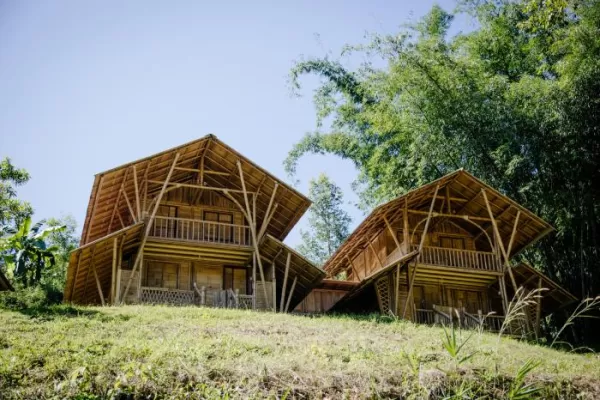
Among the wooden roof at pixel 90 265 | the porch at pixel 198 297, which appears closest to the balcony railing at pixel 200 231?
the wooden roof at pixel 90 265

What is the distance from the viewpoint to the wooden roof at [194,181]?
19797 mm

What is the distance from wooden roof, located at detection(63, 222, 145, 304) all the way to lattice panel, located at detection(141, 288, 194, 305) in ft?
5.24

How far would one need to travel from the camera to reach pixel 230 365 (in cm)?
933

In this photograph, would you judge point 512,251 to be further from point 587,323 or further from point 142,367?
point 142,367

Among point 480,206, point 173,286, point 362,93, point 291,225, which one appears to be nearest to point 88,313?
point 173,286

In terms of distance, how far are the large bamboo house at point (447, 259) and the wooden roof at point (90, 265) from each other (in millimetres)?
7324

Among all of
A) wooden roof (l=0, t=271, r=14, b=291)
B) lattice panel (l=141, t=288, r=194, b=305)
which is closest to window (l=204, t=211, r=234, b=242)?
lattice panel (l=141, t=288, r=194, b=305)

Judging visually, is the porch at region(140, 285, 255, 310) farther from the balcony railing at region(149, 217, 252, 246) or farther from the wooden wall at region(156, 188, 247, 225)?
the wooden wall at region(156, 188, 247, 225)

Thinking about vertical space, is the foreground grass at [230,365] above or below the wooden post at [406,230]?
below

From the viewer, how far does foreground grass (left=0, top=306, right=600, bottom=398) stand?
8258 mm

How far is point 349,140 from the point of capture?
109 ft

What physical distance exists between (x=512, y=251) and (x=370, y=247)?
5419 mm

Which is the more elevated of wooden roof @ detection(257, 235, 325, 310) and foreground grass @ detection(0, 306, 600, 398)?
wooden roof @ detection(257, 235, 325, 310)

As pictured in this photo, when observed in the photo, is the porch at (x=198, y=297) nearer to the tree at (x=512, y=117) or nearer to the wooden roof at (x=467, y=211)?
the wooden roof at (x=467, y=211)
